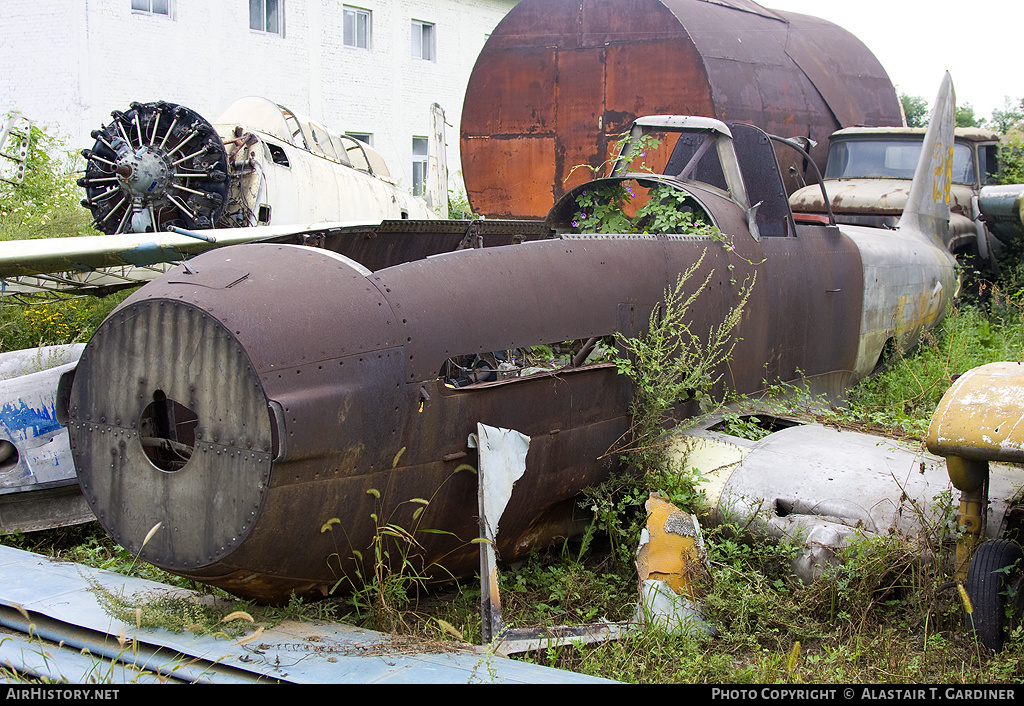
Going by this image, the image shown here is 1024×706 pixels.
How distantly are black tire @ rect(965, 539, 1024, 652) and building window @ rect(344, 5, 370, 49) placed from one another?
2246cm

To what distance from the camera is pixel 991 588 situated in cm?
419

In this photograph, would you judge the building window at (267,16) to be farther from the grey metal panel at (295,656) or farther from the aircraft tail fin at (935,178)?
the grey metal panel at (295,656)

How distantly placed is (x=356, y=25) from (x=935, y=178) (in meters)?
17.8

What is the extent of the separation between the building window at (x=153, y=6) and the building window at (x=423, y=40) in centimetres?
766

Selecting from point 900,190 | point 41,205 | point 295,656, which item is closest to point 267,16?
point 41,205

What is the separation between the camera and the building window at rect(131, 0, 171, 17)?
1908 centimetres

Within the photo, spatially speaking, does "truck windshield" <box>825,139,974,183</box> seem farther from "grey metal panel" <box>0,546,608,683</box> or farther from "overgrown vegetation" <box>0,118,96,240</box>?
"grey metal panel" <box>0,546,608,683</box>

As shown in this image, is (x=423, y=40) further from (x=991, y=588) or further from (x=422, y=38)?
(x=991, y=588)

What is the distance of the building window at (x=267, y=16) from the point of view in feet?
70.9

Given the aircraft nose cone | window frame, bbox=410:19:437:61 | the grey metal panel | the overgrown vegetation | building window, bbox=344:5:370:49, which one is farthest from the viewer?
window frame, bbox=410:19:437:61

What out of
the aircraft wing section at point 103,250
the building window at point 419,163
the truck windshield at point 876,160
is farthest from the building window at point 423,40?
the aircraft wing section at point 103,250

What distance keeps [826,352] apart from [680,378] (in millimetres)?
2308

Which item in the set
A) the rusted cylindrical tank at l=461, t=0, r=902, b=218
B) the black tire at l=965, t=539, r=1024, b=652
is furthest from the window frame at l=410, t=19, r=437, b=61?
the black tire at l=965, t=539, r=1024, b=652

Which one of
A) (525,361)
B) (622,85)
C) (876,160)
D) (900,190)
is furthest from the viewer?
(622,85)
